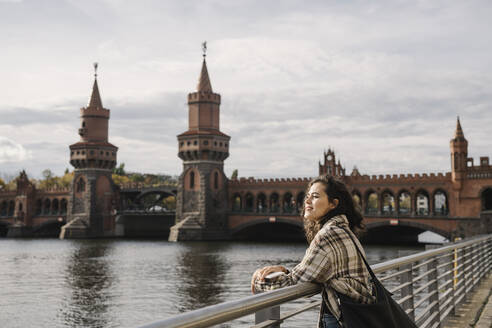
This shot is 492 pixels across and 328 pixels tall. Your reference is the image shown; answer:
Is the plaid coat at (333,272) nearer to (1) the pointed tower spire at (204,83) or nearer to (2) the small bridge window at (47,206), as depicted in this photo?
(1) the pointed tower spire at (204,83)

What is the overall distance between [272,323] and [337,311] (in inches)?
17.7

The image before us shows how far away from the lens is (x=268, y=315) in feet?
10.7

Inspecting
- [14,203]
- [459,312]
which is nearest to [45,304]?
[459,312]

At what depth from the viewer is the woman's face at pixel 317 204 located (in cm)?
372

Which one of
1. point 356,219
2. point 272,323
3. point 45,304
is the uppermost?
point 356,219

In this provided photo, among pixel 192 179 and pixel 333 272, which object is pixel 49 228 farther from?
pixel 333 272

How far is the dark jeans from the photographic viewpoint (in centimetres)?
336

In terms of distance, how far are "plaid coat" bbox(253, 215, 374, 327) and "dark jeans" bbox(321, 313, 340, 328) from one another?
0.04 meters

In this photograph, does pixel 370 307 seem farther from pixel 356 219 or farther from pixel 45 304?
pixel 45 304

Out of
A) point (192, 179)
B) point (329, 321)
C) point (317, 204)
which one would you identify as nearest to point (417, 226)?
point (192, 179)

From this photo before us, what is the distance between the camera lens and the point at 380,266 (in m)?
4.35

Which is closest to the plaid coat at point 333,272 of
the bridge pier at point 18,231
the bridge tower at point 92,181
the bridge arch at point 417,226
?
the bridge arch at point 417,226

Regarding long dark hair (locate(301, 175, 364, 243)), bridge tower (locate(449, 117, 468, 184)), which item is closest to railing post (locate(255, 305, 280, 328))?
long dark hair (locate(301, 175, 364, 243))

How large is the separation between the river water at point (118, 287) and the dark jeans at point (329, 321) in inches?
389
